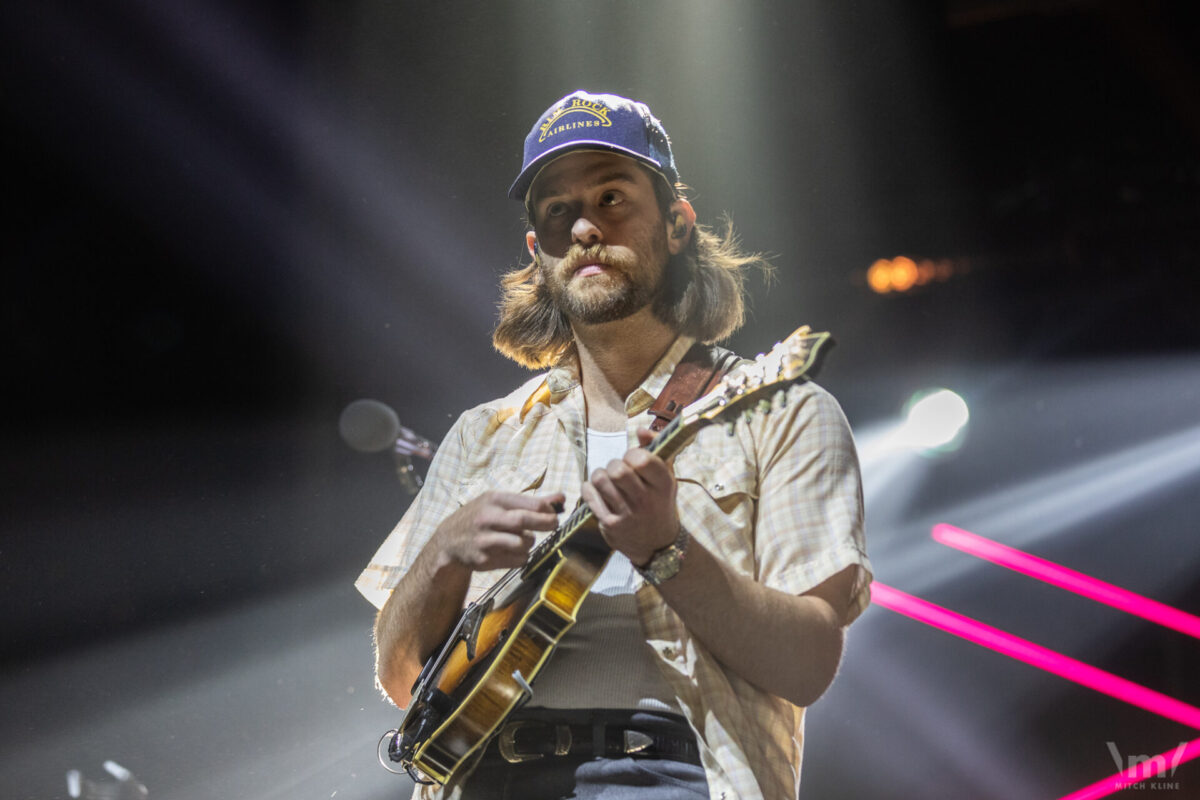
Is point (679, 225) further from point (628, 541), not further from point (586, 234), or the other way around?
A: point (628, 541)

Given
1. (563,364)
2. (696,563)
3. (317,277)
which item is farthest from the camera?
(317,277)

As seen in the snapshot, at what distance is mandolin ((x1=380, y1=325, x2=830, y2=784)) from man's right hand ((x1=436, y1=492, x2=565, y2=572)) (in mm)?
86

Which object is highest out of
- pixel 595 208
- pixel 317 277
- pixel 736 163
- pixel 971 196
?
pixel 971 196

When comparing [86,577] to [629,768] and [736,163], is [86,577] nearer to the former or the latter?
[629,768]

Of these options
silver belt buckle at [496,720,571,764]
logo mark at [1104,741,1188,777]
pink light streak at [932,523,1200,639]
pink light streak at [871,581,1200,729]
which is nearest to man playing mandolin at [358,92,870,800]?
silver belt buckle at [496,720,571,764]

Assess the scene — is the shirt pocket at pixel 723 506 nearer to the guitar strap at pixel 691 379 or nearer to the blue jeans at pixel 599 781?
the guitar strap at pixel 691 379

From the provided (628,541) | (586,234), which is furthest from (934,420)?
(628,541)

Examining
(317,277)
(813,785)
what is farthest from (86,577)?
(813,785)

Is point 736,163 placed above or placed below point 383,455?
above

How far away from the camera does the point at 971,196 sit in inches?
238

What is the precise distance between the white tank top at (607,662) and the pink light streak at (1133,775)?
173 inches

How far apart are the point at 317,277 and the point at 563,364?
2.42 meters

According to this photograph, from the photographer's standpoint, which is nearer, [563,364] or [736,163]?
[563,364]

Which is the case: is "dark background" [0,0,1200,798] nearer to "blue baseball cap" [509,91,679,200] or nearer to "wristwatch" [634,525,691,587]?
"blue baseball cap" [509,91,679,200]
